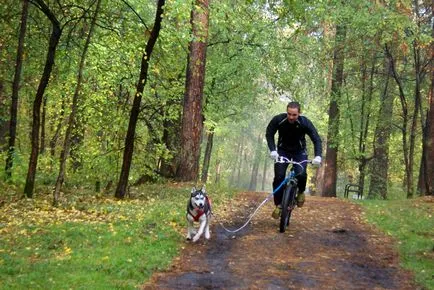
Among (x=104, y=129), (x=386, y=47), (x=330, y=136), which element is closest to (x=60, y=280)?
(x=104, y=129)

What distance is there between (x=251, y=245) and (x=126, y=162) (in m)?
5.61

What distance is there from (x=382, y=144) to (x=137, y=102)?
17.2 metres

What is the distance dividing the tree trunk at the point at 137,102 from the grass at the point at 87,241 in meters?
0.77

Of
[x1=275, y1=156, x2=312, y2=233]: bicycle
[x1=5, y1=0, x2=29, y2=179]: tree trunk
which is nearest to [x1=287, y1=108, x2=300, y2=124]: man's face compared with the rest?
[x1=275, y1=156, x2=312, y2=233]: bicycle

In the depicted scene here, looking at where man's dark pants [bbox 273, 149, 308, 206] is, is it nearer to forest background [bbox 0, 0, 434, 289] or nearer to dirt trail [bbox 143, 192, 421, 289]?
dirt trail [bbox 143, 192, 421, 289]

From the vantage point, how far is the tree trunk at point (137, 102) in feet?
40.3

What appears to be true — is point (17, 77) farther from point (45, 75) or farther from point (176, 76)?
point (176, 76)

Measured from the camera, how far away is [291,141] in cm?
999

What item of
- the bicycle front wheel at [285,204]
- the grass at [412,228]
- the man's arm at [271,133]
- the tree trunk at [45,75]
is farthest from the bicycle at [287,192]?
the tree trunk at [45,75]

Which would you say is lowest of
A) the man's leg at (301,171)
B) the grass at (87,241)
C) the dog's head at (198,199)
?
the grass at (87,241)

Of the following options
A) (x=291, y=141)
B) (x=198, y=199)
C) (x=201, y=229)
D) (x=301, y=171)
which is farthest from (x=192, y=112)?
(x=198, y=199)

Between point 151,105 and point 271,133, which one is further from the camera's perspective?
point 151,105

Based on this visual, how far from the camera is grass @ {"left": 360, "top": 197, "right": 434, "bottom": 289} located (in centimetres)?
800

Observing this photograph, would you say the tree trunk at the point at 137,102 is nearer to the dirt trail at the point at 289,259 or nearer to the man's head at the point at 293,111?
the dirt trail at the point at 289,259
